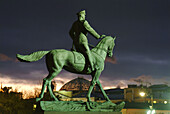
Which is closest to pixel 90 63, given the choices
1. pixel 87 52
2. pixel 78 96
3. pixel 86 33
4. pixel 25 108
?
pixel 87 52

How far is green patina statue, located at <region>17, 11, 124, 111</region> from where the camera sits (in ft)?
38.8

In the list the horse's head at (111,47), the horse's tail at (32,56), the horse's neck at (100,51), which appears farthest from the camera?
the horse's head at (111,47)

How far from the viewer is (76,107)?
11695 mm

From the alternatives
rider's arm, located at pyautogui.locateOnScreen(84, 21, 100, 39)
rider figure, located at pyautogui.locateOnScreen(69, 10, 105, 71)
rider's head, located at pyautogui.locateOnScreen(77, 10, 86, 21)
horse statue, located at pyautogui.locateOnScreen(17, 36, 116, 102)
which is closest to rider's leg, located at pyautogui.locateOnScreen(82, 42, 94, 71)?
rider figure, located at pyautogui.locateOnScreen(69, 10, 105, 71)

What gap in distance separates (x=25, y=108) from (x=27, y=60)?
38.9 metres

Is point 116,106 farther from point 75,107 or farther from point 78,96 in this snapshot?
point 78,96

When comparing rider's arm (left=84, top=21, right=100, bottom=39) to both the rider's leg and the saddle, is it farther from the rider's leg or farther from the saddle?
the saddle

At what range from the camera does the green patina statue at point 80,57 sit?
11.8m

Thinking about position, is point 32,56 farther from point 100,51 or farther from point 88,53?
point 100,51

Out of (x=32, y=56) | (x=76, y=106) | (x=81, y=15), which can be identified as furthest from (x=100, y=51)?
(x=32, y=56)

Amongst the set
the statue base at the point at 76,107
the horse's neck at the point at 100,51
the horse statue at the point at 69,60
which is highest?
the horse's neck at the point at 100,51

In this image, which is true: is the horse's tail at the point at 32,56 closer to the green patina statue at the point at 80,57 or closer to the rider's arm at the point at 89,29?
the green patina statue at the point at 80,57

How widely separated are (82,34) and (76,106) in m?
3.30

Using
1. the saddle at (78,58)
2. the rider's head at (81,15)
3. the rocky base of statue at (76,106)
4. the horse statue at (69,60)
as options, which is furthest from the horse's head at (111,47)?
the rocky base of statue at (76,106)
